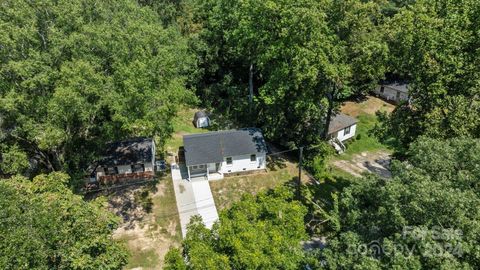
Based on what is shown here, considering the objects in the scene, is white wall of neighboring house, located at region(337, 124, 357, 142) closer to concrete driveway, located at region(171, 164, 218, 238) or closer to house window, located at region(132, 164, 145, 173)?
concrete driveway, located at region(171, 164, 218, 238)

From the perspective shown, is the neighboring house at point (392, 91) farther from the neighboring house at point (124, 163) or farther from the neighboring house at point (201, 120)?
the neighboring house at point (124, 163)

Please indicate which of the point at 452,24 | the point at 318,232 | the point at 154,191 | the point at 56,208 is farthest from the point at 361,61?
the point at 56,208

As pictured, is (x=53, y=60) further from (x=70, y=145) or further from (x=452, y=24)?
(x=452, y=24)

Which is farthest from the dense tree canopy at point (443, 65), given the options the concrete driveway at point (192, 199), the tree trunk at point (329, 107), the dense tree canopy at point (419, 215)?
the concrete driveway at point (192, 199)

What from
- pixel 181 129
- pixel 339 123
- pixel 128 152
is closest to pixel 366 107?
pixel 339 123

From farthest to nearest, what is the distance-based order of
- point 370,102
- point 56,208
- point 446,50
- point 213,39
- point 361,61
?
1. point 370,102
2. point 213,39
3. point 361,61
4. point 446,50
5. point 56,208

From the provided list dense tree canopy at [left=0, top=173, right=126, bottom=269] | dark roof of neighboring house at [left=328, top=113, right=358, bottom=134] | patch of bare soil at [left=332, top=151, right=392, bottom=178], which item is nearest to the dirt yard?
dense tree canopy at [left=0, top=173, right=126, bottom=269]
